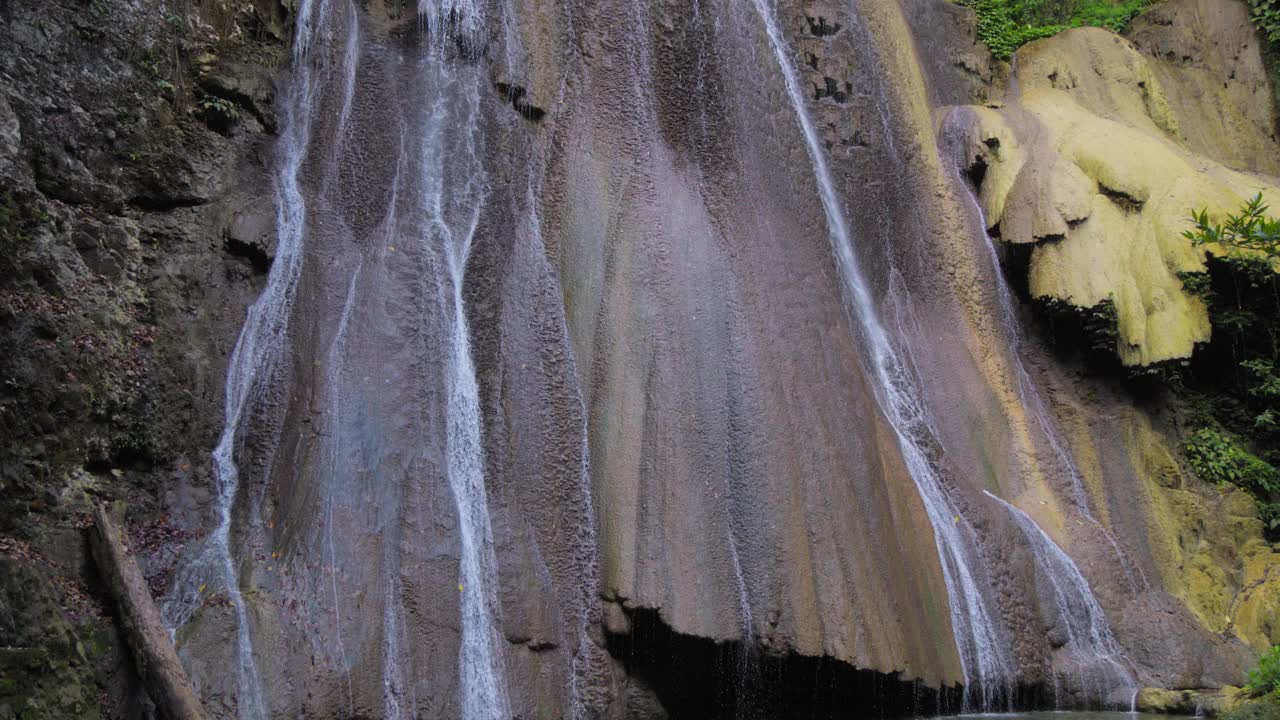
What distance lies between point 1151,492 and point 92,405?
469 inches

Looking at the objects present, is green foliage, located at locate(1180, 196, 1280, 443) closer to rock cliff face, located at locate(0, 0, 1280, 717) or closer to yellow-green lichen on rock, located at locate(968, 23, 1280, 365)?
yellow-green lichen on rock, located at locate(968, 23, 1280, 365)

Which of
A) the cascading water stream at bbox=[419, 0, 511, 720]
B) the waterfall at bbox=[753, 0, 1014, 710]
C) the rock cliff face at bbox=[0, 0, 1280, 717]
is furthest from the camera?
the waterfall at bbox=[753, 0, 1014, 710]

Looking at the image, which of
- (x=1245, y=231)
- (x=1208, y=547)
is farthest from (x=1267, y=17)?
(x=1208, y=547)

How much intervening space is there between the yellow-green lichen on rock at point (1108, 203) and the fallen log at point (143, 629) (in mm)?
10706

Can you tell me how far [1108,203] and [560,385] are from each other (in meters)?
8.40

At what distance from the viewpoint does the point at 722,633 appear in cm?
773

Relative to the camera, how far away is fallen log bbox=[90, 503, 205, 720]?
6.13m

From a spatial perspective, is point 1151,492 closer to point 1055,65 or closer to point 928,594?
point 928,594

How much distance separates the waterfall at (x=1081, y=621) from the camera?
9.38 meters

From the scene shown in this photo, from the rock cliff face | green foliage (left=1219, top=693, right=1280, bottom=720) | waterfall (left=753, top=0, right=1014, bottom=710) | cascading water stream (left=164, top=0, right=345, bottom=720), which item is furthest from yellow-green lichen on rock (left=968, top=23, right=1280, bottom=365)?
A: cascading water stream (left=164, top=0, right=345, bottom=720)


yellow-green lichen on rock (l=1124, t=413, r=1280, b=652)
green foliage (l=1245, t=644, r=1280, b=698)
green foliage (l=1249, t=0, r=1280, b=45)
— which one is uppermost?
green foliage (l=1249, t=0, r=1280, b=45)

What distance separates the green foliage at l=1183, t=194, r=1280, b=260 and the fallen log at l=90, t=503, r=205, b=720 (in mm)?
12432

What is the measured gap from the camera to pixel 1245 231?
11.4 metres

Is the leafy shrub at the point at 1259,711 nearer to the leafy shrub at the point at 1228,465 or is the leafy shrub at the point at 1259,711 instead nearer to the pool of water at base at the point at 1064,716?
the pool of water at base at the point at 1064,716
